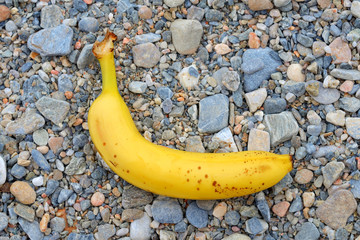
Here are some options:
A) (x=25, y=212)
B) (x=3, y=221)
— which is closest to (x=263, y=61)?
(x=25, y=212)

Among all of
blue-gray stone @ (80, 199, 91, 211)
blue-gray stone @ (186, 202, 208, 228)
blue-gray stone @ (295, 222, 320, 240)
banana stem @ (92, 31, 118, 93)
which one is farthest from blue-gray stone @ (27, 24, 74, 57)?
blue-gray stone @ (295, 222, 320, 240)

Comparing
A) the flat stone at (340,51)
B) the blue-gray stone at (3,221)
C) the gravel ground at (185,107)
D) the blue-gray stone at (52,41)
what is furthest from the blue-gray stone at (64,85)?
the flat stone at (340,51)

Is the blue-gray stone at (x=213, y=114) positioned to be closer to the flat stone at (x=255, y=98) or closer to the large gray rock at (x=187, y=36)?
the flat stone at (x=255, y=98)

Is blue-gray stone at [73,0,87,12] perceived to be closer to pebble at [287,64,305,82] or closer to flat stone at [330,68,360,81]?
pebble at [287,64,305,82]

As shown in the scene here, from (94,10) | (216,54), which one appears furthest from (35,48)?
(216,54)

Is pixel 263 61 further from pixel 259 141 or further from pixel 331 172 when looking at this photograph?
pixel 331 172
